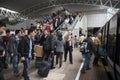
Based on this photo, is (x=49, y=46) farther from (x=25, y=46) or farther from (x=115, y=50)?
(x=115, y=50)

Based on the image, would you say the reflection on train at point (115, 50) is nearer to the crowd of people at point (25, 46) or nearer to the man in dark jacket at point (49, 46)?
the man in dark jacket at point (49, 46)

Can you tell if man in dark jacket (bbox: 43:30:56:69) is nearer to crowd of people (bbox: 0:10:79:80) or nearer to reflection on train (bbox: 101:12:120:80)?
crowd of people (bbox: 0:10:79:80)

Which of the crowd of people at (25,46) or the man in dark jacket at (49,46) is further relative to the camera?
the man in dark jacket at (49,46)

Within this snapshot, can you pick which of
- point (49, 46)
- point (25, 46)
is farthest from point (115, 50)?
point (49, 46)

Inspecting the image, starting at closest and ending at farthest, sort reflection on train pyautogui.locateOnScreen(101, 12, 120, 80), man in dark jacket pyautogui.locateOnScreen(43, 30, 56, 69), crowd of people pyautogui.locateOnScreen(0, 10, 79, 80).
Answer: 1. reflection on train pyautogui.locateOnScreen(101, 12, 120, 80)
2. crowd of people pyautogui.locateOnScreen(0, 10, 79, 80)
3. man in dark jacket pyautogui.locateOnScreen(43, 30, 56, 69)

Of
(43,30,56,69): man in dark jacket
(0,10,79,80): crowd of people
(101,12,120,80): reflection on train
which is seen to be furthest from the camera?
(43,30,56,69): man in dark jacket

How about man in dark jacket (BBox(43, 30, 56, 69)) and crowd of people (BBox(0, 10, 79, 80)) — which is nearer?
crowd of people (BBox(0, 10, 79, 80))

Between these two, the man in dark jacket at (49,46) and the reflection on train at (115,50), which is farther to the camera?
the man in dark jacket at (49,46)

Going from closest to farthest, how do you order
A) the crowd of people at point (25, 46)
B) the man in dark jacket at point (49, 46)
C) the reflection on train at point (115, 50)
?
the reflection on train at point (115, 50)
the crowd of people at point (25, 46)
the man in dark jacket at point (49, 46)

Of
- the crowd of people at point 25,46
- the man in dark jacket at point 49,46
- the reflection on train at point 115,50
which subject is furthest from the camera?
the man in dark jacket at point 49,46

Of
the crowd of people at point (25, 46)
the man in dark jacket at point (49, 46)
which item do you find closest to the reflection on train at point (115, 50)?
the man in dark jacket at point (49, 46)

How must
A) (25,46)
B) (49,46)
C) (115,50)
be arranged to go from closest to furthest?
(25,46), (115,50), (49,46)

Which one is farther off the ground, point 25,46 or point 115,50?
point 25,46

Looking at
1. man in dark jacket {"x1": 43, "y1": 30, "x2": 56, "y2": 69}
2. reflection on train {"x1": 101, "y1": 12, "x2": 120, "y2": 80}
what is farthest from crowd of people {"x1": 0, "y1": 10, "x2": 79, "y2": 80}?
reflection on train {"x1": 101, "y1": 12, "x2": 120, "y2": 80}
